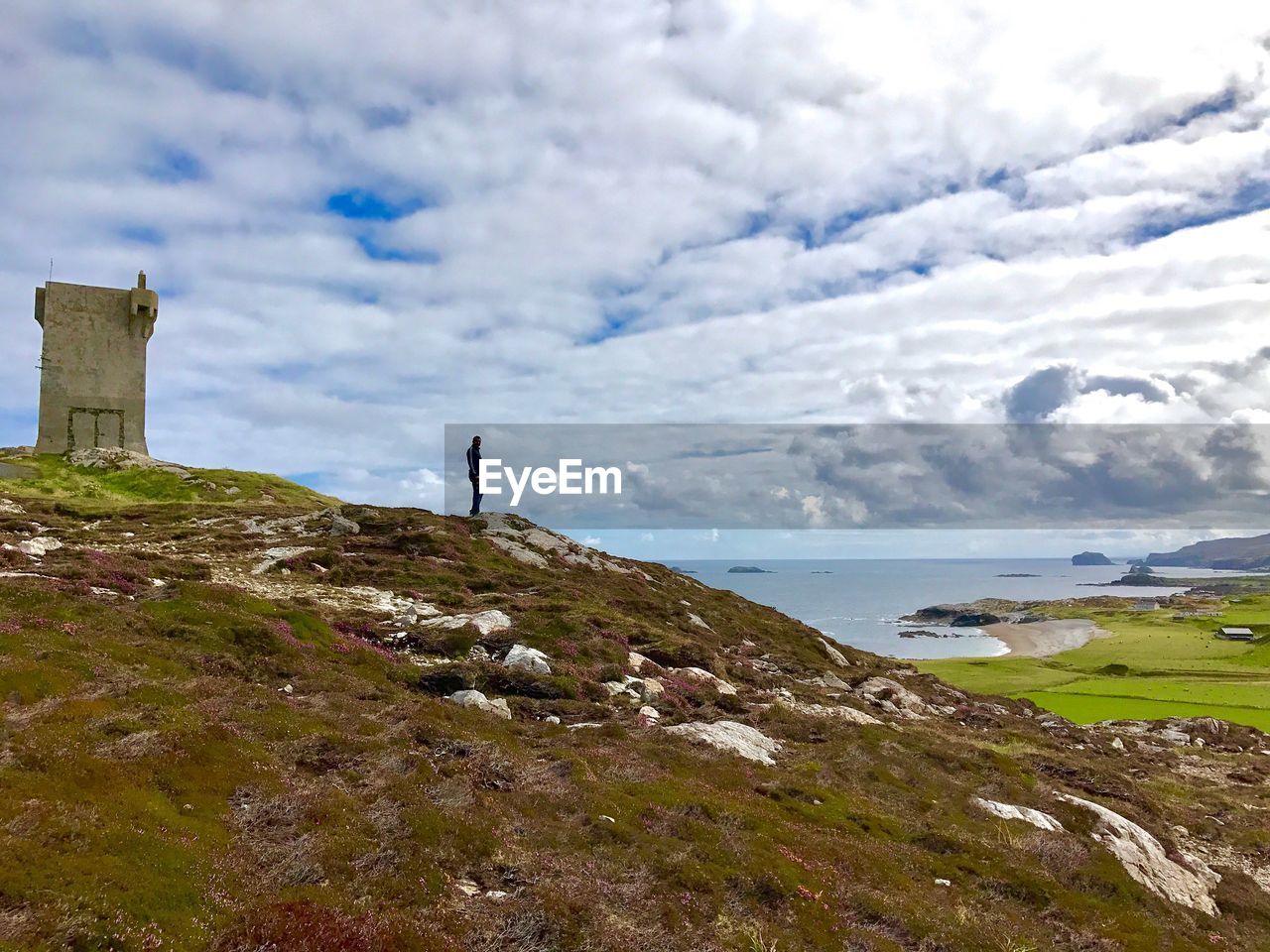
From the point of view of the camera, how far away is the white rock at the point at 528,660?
92.1 feet

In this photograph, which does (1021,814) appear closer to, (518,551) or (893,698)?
(893,698)

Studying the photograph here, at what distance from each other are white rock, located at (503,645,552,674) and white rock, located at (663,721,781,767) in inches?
233

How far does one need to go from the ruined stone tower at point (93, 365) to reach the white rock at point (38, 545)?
4888 centimetres

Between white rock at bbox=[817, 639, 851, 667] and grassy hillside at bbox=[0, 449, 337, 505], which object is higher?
grassy hillside at bbox=[0, 449, 337, 505]

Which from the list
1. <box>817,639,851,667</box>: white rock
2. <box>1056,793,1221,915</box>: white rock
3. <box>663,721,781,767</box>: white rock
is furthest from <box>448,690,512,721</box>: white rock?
<box>817,639,851,667</box>: white rock

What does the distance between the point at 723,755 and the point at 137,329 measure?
86.5 metres

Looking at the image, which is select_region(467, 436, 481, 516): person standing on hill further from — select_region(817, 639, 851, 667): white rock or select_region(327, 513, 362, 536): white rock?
select_region(817, 639, 851, 667): white rock

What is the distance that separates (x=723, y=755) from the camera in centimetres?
2284

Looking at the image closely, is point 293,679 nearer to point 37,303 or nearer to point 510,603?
point 510,603

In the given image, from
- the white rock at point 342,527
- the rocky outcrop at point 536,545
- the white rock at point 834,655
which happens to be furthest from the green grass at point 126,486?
the white rock at point 834,655

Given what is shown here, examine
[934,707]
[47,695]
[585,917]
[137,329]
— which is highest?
[137,329]

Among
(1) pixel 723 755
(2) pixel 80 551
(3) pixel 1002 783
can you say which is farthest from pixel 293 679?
(3) pixel 1002 783

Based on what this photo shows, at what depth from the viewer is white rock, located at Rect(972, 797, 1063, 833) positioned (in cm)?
2294

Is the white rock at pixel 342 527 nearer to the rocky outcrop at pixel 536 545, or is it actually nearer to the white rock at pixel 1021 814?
the rocky outcrop at pixel 536 545
